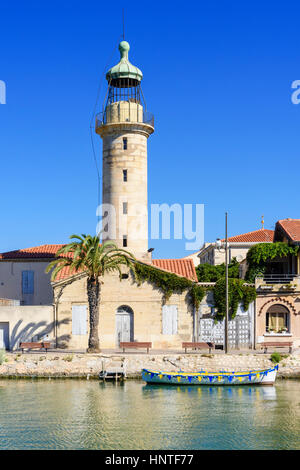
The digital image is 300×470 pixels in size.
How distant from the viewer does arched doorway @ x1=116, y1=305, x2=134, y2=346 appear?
44062 millimetres

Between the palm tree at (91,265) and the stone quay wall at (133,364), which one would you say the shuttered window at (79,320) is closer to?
the palm tree at (91,265)

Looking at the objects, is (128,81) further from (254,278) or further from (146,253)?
(254,278)

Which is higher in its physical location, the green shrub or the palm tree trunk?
the palm tree trunk

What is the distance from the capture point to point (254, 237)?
71.6 meters

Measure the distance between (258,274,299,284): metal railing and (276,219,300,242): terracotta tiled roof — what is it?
272cm

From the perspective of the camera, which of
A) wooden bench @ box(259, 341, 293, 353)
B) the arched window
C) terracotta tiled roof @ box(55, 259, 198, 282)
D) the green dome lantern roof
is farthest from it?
the green dome lantern roof

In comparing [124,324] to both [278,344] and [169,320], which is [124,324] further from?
[278,344]

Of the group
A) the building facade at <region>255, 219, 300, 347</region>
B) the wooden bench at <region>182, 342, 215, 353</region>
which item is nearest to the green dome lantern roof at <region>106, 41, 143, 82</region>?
the building facade at <region>255, 219, 300, 347</region>

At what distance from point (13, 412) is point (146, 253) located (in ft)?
65.7

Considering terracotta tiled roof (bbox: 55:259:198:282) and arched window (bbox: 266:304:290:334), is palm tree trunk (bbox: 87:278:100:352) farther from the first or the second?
arched window (bbox: 266:304:290:334)

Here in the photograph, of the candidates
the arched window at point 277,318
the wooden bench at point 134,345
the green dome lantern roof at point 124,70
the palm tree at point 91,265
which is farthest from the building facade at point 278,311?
the green dome lantern roof at point 124,70

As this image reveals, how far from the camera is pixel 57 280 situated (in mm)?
44031

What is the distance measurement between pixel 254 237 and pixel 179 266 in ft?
87.8

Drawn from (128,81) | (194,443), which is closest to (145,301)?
(128,81)
